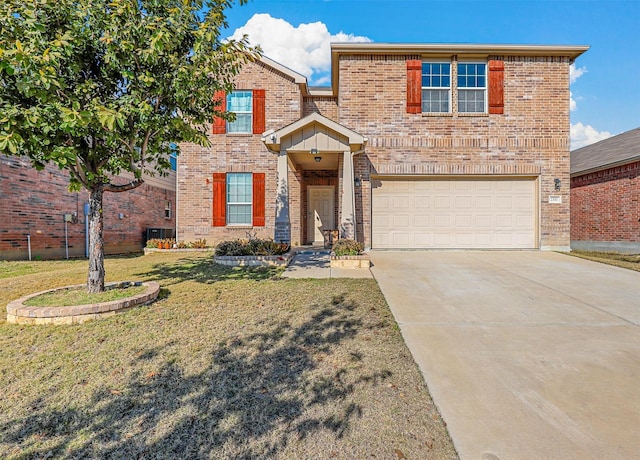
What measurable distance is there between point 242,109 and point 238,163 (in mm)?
1952

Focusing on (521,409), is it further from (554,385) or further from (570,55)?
(570,55)

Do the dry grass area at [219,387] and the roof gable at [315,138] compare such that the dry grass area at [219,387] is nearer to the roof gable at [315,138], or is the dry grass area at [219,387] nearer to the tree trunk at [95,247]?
the tree trunk at [95,247]

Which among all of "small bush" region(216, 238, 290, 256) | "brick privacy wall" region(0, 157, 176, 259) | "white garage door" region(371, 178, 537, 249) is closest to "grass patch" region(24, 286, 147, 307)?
"small bush" region(216, 238, 290, 256)

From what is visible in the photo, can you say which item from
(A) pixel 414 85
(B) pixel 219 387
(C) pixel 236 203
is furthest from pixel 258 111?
(B) pixel 219 387

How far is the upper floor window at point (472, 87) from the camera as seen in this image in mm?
10047

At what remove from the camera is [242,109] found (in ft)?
37.1

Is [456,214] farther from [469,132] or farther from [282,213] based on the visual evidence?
[282,213]

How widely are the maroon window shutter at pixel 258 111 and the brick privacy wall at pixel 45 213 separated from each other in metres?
5.92

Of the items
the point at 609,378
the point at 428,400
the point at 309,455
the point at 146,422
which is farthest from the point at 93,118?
the point at 609,378

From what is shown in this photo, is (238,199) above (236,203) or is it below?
above

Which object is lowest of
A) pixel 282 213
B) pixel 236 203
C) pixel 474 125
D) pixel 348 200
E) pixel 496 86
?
pixel 282 213

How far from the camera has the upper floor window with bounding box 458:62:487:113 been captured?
1005 cm

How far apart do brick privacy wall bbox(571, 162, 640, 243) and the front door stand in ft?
33.9

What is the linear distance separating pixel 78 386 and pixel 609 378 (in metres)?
4.23
